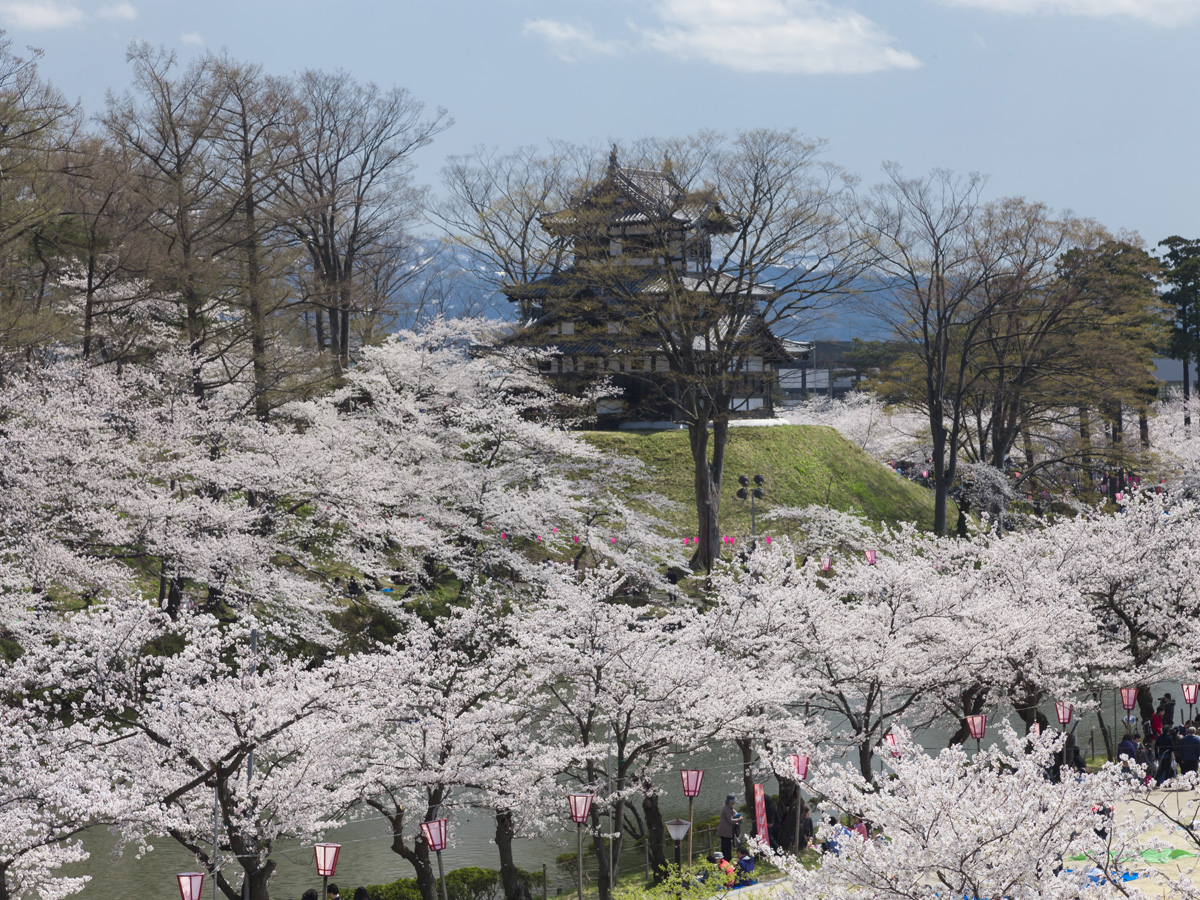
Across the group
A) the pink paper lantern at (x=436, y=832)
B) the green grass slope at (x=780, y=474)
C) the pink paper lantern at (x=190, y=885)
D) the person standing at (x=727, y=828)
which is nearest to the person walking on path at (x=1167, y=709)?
the person standing at (x=727, y=828)

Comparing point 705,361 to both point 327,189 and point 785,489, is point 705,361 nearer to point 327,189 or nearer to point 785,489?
point 785,489

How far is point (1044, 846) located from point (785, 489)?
31875mm

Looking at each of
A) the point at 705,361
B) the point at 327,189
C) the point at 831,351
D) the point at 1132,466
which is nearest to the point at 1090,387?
the point at 1132,466

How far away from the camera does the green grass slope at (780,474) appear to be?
121 ft

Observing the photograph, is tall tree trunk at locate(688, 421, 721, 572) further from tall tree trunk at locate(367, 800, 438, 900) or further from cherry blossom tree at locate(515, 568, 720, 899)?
tall tree trunk at locate(367, 800, 438, 900)

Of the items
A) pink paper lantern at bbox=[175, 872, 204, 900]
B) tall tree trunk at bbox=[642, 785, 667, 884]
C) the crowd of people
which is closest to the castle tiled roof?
the crowd of people

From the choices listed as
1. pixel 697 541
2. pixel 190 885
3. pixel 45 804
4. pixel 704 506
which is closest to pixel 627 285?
pixel 704 506

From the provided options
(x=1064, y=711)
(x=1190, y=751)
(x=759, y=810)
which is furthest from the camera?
(x=1064, y=711)

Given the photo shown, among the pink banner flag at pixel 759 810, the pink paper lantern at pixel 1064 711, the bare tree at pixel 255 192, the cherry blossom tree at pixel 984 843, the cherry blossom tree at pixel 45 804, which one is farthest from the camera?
the bare tree at pixel 255 192

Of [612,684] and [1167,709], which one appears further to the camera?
[1167,709]

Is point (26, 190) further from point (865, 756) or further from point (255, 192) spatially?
point (865, 756)

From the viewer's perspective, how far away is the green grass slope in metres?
36.8

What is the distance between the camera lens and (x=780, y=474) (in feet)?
128

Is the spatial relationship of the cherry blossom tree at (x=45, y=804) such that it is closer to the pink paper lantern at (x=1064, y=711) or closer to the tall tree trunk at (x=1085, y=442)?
the pink paper lantern at (x=1064, y=711)
